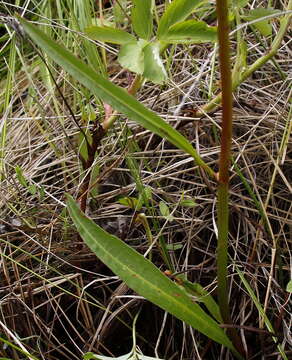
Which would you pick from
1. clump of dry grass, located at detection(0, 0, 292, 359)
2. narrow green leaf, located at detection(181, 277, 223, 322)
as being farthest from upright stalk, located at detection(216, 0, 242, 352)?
clump of dry grass, located at detection(0, 0, 292, 359)

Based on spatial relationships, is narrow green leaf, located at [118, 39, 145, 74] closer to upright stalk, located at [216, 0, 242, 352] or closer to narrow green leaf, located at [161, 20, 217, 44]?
narrow green leaf, located at [161, 20, 217, 44]

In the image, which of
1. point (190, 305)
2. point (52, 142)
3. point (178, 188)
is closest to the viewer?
point (190, 305)

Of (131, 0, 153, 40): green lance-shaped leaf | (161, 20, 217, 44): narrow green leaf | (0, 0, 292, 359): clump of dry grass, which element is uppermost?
(131, 0, 153, 40): green lance-shaped leaf

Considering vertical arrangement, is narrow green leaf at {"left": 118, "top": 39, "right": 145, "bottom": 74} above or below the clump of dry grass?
above

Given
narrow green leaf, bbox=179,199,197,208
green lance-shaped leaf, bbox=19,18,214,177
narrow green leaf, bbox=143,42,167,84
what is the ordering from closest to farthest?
green lance-shaped leaf, bbox=19,18,214,177, narrow green leaf, bbox=143,42,167,84, narrow green leaf, bbox=179,199,197,208

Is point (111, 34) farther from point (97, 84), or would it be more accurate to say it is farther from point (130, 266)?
point (130, 266)

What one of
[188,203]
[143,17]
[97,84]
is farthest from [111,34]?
[188,203]

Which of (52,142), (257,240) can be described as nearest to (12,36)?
(52,142)

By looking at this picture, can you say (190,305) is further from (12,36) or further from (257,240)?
A: (12,36)
